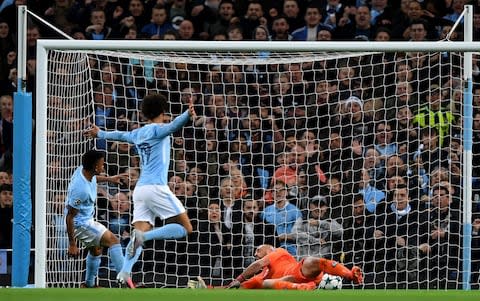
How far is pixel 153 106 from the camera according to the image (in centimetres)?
1164

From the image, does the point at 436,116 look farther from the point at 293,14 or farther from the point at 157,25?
the point at 157,25

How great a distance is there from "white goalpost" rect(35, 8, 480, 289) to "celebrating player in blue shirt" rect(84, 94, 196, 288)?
58 cm

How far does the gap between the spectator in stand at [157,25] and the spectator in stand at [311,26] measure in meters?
1.45

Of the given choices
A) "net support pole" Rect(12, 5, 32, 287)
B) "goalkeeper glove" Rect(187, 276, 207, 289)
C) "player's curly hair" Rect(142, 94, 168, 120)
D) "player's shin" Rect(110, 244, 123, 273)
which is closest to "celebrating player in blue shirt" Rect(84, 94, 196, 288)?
"player's curly hair" Rect(142, 94, 168, 120)

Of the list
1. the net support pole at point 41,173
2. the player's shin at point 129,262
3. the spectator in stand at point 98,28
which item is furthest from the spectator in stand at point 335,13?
the net support pole at point 41,173

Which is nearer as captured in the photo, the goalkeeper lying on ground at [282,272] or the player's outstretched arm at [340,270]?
the player's outstretched arm at [340,270]

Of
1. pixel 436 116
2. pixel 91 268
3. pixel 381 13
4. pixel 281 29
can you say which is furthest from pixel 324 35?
pixel 91 268

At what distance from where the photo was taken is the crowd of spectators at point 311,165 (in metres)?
12.4

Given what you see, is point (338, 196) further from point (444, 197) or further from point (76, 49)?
point (76, 49)

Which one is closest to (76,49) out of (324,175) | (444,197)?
(324,175)

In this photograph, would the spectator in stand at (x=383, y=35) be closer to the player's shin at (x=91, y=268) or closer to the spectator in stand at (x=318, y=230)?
the spectator in stand at (x=318, y=230)

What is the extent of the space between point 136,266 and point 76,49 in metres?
2.97

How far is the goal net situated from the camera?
12.3 meters

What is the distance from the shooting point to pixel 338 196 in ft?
41.1
